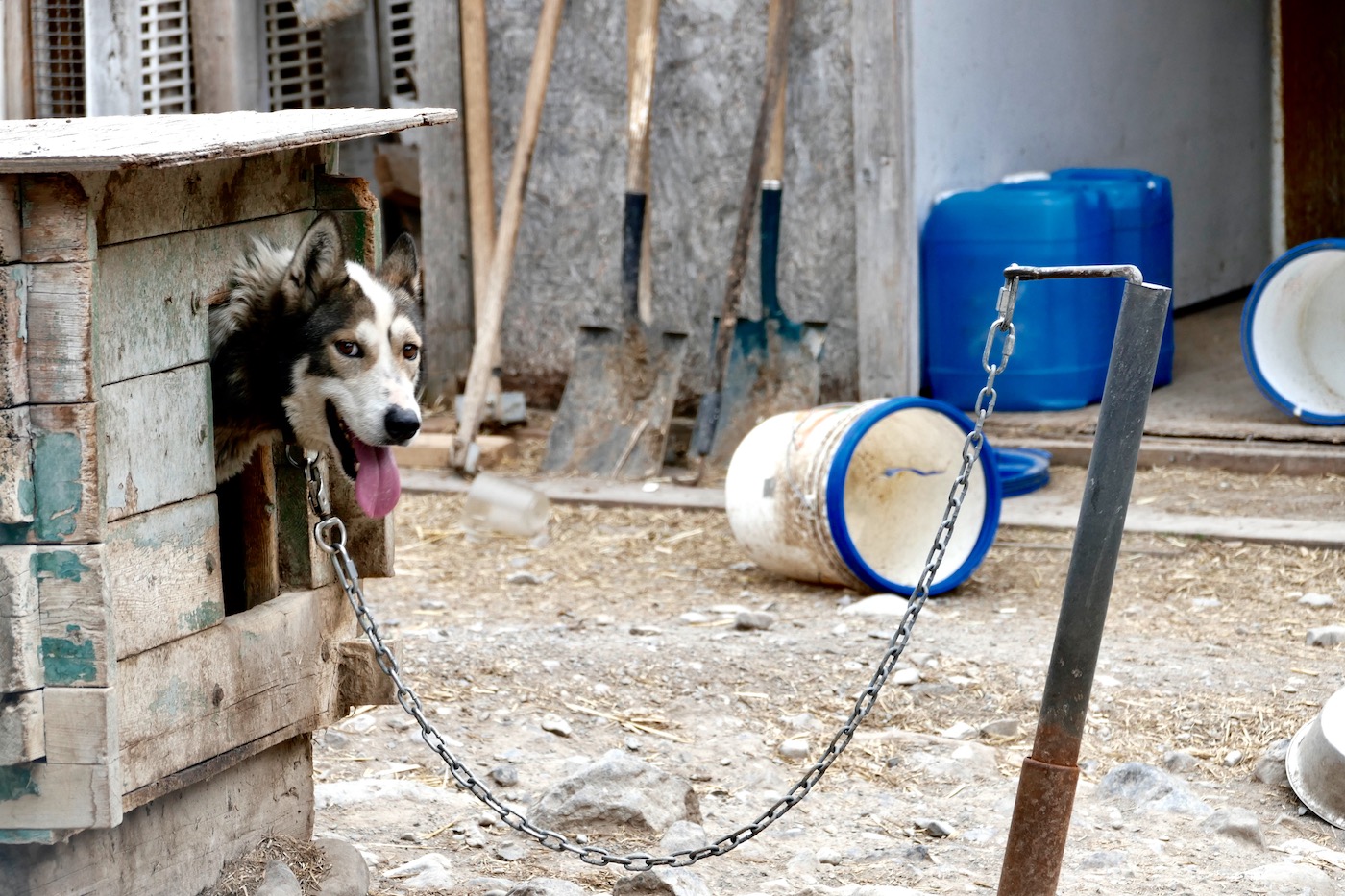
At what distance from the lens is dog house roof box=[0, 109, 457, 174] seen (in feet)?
6.88

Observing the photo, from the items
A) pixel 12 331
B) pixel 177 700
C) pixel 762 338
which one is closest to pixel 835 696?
pixel 177 700

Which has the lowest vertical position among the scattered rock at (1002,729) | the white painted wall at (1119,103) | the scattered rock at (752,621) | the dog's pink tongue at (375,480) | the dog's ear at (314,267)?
the scattered rock at (1002,729)

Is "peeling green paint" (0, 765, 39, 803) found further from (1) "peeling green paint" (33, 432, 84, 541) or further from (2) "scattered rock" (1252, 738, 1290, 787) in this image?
(2) "scattered rock" (1252, 738, 1290, 787)

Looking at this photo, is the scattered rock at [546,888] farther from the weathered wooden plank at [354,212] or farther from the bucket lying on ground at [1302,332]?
the bucket lying on ground at [1302,332]

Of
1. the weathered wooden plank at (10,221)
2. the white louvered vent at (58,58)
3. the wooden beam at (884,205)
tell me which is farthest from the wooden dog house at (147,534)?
the white louvered vent at (58,58)

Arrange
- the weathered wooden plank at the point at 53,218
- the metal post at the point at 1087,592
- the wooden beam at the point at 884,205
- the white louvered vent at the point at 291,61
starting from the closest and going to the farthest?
the weathered wooden plank at the point at 53,218, the metal post at the point at 1087,592, the wooden beam at the point at 884,205, the white louvered vent at the point at 291,61

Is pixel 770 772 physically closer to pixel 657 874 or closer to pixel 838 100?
pixel 657 874

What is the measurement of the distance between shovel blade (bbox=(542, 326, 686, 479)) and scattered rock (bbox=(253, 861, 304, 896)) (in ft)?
11.6

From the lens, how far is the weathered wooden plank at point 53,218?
7.22 feet

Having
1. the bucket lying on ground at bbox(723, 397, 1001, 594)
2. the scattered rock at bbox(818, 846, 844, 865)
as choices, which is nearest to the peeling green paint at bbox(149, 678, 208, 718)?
the scattered rock at bbox(818, 846, 844, 865)

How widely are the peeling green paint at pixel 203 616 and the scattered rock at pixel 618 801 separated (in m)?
0.83

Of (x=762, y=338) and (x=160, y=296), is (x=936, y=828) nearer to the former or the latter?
(x=160, y=296)

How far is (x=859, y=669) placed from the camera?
4.07m

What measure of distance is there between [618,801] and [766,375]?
3397 millimetres
